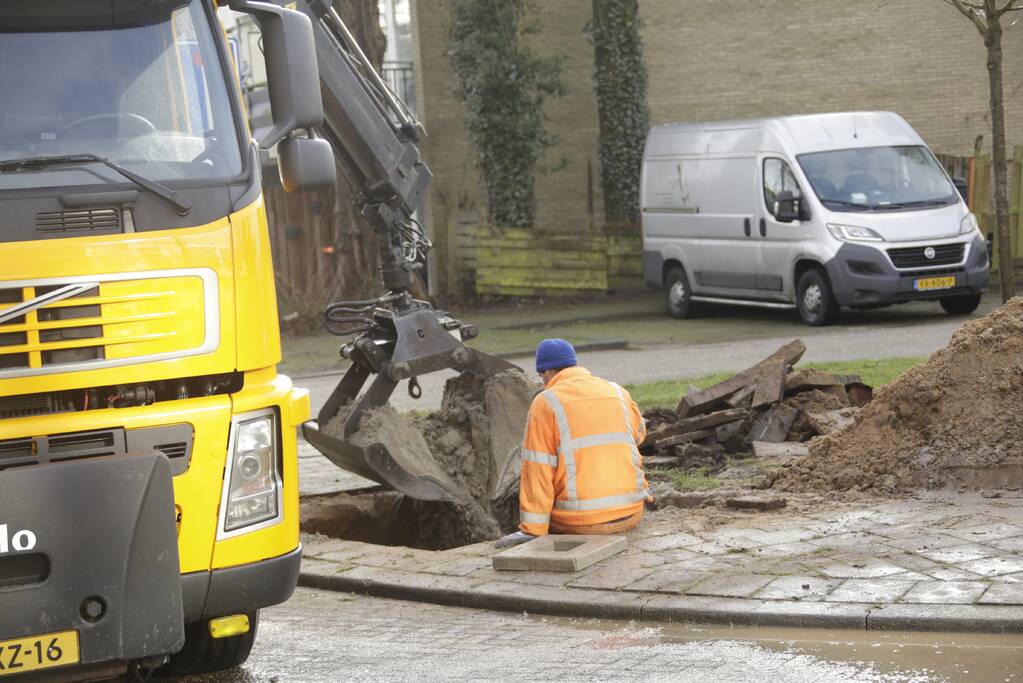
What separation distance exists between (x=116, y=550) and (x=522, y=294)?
21.1 m

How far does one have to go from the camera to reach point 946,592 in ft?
22.3

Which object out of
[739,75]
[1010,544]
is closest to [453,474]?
[1010,544]

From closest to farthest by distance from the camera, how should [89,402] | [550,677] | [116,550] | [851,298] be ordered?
[116,550] < [89,402] < [550,677] < [851,298]

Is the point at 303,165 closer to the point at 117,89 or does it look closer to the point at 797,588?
the point at 117,89

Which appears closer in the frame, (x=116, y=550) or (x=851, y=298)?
(x=116, y=550)

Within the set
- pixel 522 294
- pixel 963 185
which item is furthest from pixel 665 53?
pixel 963 185

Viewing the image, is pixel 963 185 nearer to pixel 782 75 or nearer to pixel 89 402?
pixel 782 75

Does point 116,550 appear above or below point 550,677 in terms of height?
above

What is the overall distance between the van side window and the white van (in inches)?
0.7

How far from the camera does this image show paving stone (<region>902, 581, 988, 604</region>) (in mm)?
6664

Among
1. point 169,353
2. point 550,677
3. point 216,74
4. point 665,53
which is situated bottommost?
point 550,677

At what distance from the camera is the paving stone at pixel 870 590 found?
6.83m

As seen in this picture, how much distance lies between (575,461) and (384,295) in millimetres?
2541

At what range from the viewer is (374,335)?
34.1 ft
